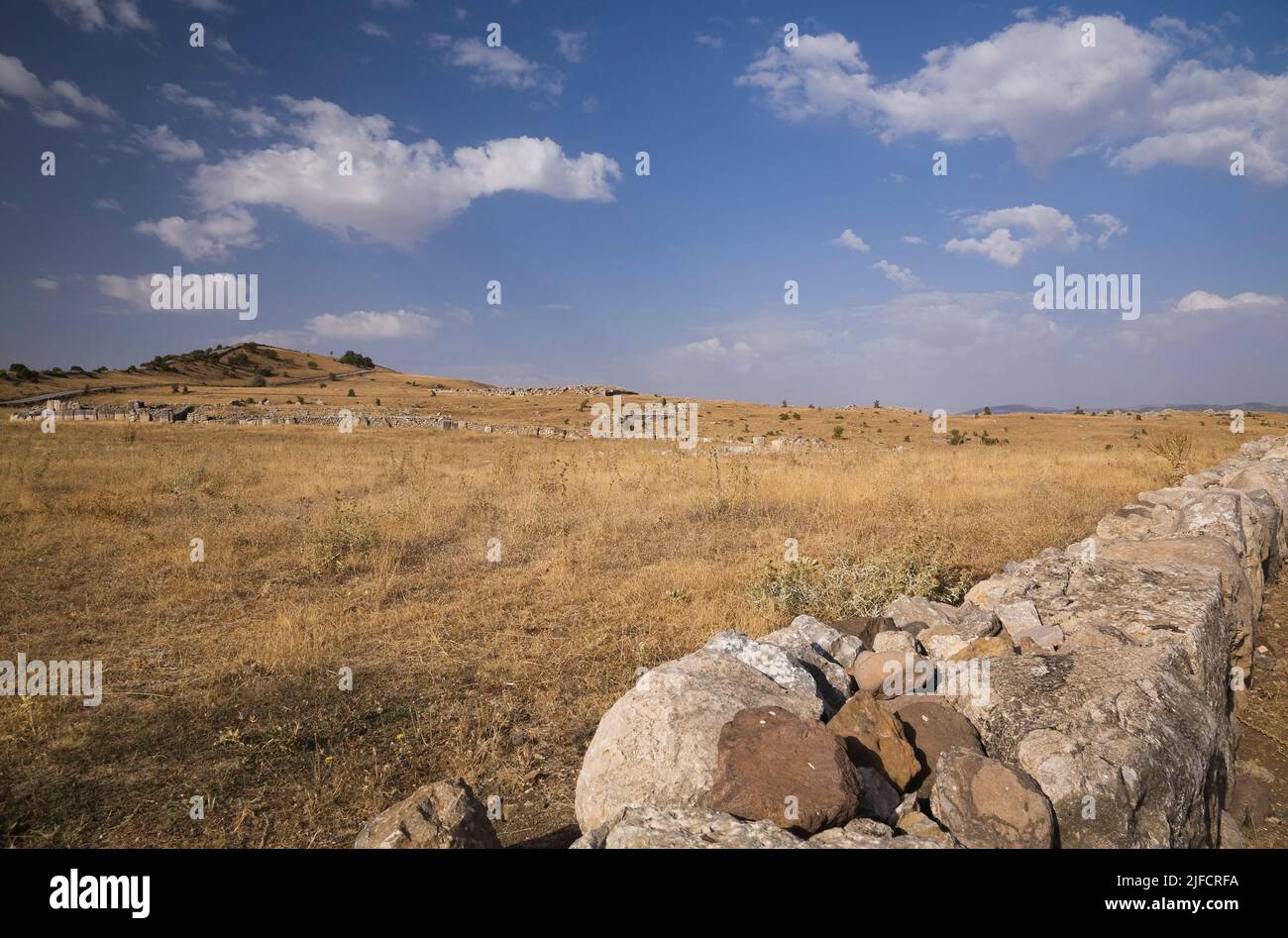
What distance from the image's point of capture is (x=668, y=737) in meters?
3.01

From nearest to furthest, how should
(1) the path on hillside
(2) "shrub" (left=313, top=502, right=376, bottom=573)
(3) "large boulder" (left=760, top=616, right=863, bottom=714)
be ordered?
(1) the path on hillside → (3) "large boulder" (left=760, top=616, right=863, bottom=714) → (2) "shrub" (left=313, top=502, right=376, bottom=573)

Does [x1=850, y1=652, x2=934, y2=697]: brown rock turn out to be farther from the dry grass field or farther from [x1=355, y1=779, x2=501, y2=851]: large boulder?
[x1=355, y1=779, x2=501, y2=851]: large boulder

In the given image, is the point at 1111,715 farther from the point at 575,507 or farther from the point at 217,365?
the point at 217,365

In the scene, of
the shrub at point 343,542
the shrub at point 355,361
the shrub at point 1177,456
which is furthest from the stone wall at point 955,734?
the shrub at point 355,361

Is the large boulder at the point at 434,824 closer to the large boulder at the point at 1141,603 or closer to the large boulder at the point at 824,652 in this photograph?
the large boulder at the point at 824,652

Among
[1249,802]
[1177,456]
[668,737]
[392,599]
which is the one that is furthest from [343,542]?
[1177,456]

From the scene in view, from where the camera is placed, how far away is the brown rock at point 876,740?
3.00 metres

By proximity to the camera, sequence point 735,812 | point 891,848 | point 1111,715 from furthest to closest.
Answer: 1. point 1111,715
2. point 735,812
3. point 891,848

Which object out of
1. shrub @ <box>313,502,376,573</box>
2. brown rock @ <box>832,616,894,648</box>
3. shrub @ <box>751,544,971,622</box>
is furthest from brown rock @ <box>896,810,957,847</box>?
shrub @ <box>313,502,376,573</box>

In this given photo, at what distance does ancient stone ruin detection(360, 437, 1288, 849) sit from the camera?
8.29 feet

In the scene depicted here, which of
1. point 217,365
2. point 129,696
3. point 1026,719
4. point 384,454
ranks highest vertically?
point 217,365
